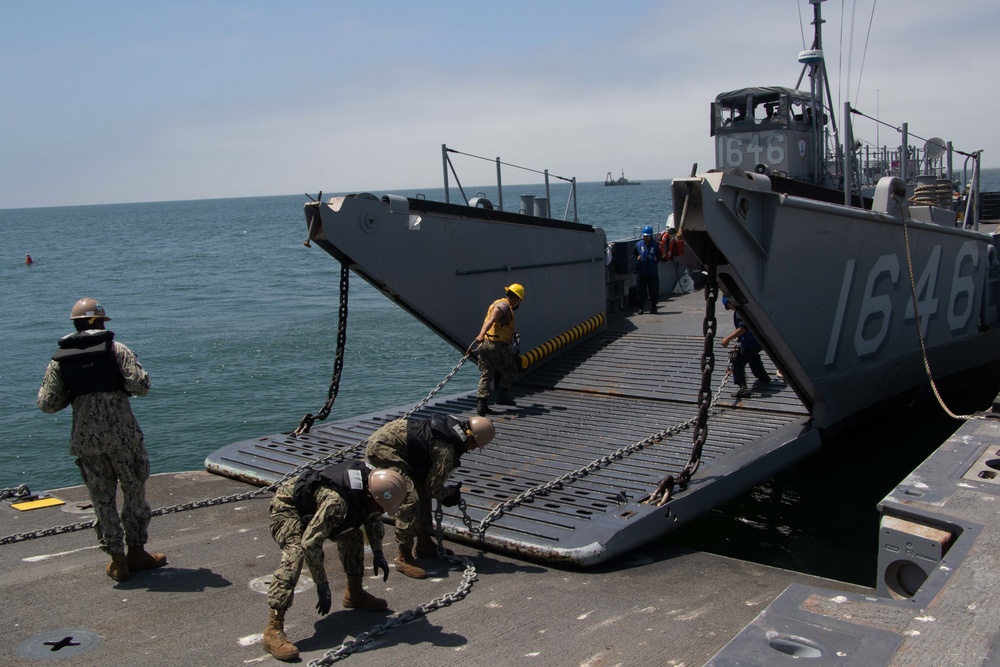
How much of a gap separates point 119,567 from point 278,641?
1506 mm

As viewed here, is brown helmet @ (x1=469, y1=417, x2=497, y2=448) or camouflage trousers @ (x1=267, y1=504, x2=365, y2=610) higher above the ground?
brown helmet @ (x1=469, y1=417, x2=497, y2=448)

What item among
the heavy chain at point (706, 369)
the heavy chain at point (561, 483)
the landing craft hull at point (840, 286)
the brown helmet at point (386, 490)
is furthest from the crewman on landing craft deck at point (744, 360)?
the brown helmet at point (386, 490)

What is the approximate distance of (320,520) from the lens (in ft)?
13.7

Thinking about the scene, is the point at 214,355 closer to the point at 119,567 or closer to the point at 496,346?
the point at 496,346

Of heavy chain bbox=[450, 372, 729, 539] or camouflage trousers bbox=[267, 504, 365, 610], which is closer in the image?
camouflage trousers bbox=[267, 504, 365, 610]

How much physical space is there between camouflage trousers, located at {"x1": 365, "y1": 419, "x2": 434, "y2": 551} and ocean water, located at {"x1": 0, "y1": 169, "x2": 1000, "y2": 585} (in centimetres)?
258

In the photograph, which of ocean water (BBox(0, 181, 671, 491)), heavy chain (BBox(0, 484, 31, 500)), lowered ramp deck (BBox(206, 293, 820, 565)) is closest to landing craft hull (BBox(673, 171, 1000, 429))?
lowered ramp deck (BBox(206, 293, 820, 565))

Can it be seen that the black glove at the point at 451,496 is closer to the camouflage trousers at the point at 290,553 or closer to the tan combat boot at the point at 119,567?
the camouflage trousers at the point at 290,553

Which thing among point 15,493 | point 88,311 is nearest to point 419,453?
point 88,311

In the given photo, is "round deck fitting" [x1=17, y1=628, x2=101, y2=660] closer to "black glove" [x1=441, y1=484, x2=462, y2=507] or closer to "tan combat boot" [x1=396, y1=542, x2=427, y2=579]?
"tan combat boot" [x1=396, y1=542, x2=427, y2=579]

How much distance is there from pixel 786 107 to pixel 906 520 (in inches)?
485

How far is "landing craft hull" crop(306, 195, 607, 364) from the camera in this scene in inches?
330

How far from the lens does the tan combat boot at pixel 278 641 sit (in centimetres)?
411

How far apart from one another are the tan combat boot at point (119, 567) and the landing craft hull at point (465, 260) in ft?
11.9
